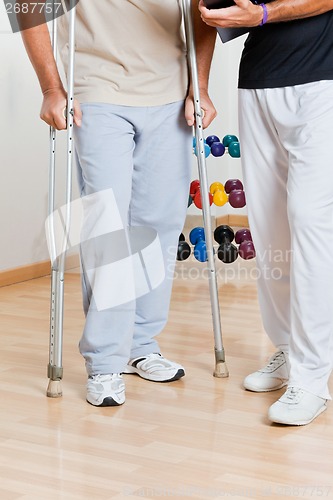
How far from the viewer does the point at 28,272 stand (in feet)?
14.6

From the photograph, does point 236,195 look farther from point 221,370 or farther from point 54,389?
point 54,389

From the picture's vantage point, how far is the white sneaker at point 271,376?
2.65m

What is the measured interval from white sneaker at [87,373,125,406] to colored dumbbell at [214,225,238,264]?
1.91 m

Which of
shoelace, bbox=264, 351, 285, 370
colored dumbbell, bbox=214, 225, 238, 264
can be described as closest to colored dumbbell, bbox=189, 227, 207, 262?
colored dumbbell, bbox=214, 225, 238, 264

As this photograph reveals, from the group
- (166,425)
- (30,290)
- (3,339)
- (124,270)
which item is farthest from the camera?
(30,290)

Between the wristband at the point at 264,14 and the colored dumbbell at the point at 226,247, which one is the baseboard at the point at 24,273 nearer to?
the colored dumbbell at the point at 226,247

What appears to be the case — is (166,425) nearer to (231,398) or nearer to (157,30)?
(231,398)

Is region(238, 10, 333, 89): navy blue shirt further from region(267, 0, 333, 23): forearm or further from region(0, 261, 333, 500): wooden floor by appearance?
region(0, 261, 333, 500): wooden floor

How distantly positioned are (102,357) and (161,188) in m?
0.53

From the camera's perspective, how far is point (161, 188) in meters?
2.70

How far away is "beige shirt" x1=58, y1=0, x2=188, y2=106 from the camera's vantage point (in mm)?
2496

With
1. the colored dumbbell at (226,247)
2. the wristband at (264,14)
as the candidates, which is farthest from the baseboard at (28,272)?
the wristband at (264,14)

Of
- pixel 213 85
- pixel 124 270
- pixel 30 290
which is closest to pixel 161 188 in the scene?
pixel 124 270

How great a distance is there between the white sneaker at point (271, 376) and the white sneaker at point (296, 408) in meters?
0.24
